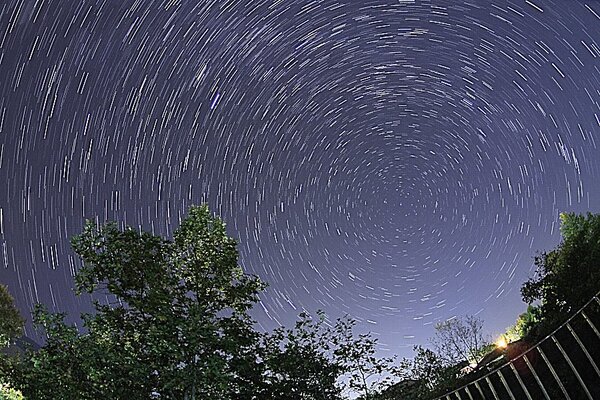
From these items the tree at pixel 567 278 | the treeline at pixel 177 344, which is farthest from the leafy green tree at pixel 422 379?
the tree at pixel 567 278

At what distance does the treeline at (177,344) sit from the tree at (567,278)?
629 cm

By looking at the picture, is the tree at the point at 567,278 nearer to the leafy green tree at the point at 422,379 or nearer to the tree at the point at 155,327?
the leafy green tree at the point at 422,379

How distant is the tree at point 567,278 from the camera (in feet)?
44.0

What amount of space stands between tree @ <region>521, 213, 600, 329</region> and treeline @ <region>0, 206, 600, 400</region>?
629 centimetres

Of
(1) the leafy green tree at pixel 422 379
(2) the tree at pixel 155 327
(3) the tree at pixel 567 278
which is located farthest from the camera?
(3) the tree at pixel 567 278

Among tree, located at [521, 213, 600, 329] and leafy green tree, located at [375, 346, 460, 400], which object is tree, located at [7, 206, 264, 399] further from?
tree, located at [521, 213, 600, 329]

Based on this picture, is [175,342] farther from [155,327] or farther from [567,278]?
[567,278]

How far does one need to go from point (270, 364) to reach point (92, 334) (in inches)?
137

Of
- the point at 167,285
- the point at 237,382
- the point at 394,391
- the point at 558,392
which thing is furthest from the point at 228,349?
the point at 558,392

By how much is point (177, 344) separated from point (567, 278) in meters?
13.5

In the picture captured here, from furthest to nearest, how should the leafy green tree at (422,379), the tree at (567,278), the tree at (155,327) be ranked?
the tree at (567,278)
the leafy green tree at (422,379)
the tree at (155,327)

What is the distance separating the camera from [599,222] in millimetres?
17531

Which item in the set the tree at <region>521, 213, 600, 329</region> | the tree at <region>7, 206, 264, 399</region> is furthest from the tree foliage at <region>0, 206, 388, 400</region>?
the tree at <region>521, 213, 600, 329</region>

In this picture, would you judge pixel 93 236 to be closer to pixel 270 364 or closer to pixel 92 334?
pixel 92 334
